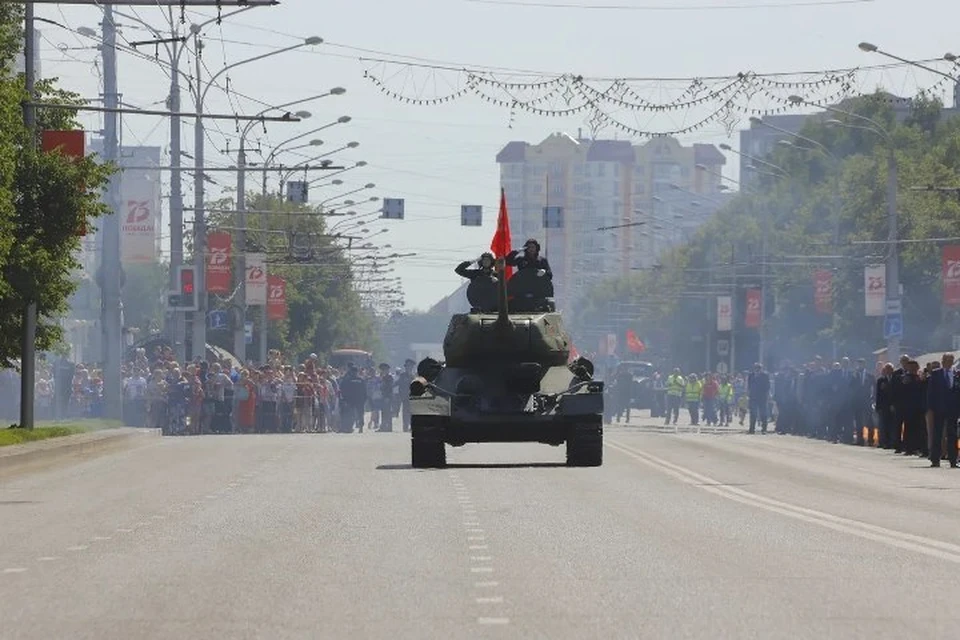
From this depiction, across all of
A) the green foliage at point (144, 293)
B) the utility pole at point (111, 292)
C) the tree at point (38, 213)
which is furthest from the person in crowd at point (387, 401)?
the green foliage at point (144, 293)

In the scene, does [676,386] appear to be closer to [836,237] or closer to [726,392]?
[726,392]

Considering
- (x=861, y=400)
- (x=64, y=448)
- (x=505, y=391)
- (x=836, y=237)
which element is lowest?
(x=64, y=448)

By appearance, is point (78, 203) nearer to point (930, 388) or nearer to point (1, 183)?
point (1, 183)

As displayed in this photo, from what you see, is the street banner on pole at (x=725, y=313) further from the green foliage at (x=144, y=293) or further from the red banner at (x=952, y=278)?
the green foliage at (x=144, y=293)

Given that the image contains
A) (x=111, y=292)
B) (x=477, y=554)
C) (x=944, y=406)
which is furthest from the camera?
(x=111, y=292)

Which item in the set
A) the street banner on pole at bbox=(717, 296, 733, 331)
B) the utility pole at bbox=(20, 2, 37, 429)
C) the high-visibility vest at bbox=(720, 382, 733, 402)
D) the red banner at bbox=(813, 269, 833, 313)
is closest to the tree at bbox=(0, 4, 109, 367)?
the utility pole at bbox=(20, 2, 37, 429)

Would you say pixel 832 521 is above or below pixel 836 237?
below

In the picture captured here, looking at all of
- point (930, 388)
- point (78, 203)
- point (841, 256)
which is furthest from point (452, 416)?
point (841, 256)

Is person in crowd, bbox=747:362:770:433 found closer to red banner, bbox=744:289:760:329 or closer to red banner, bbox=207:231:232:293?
red banner, bbox=207:231:232:293

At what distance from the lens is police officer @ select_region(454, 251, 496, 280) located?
3350 centimetres

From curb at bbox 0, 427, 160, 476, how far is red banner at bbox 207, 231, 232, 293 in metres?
16.2

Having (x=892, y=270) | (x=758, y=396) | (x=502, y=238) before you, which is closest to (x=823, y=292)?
(x=892, y=270)

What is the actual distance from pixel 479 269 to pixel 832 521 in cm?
1366

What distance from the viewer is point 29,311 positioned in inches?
1633
